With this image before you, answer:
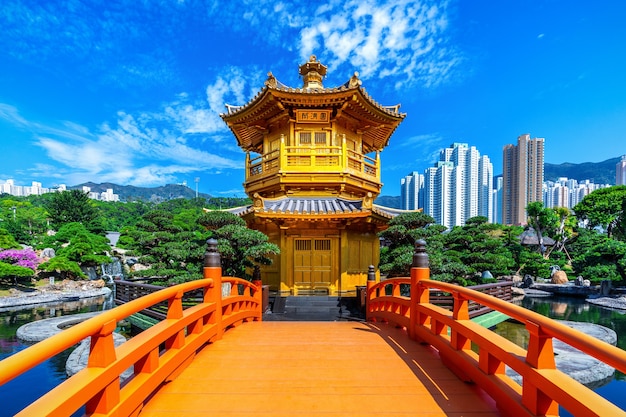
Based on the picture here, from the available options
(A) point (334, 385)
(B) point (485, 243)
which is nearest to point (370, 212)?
(B) point (485, 243)

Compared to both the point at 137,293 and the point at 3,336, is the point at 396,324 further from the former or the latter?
the point at 3,336

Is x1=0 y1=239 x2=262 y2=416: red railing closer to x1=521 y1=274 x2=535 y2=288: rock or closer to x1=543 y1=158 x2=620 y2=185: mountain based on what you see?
x1=521 y1=274 x2=535 y2=288: rock

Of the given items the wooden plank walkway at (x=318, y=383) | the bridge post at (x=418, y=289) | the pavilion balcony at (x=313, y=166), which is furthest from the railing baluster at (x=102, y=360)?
the pavilion balcony at (x=313, y=166)

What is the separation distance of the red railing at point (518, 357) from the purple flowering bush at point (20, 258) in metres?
27.6

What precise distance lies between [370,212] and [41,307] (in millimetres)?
20040

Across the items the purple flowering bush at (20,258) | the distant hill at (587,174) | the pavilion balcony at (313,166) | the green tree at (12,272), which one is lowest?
the green tree at (12,272)

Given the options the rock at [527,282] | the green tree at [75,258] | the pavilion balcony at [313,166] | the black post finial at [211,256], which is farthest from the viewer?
the rock at [527,282]

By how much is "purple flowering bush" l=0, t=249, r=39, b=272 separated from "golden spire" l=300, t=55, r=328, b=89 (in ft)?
76.2

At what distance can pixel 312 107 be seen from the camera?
11.8m

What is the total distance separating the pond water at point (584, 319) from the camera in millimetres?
Answer: 8359

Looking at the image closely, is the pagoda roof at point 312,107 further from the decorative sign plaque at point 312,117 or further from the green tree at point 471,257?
the green tree at point 471,257

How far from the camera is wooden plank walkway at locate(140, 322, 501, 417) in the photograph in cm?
Result: 263

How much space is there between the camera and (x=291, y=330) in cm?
556

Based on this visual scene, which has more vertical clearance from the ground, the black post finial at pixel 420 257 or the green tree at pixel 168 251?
the black post finial at pixel 420 257
